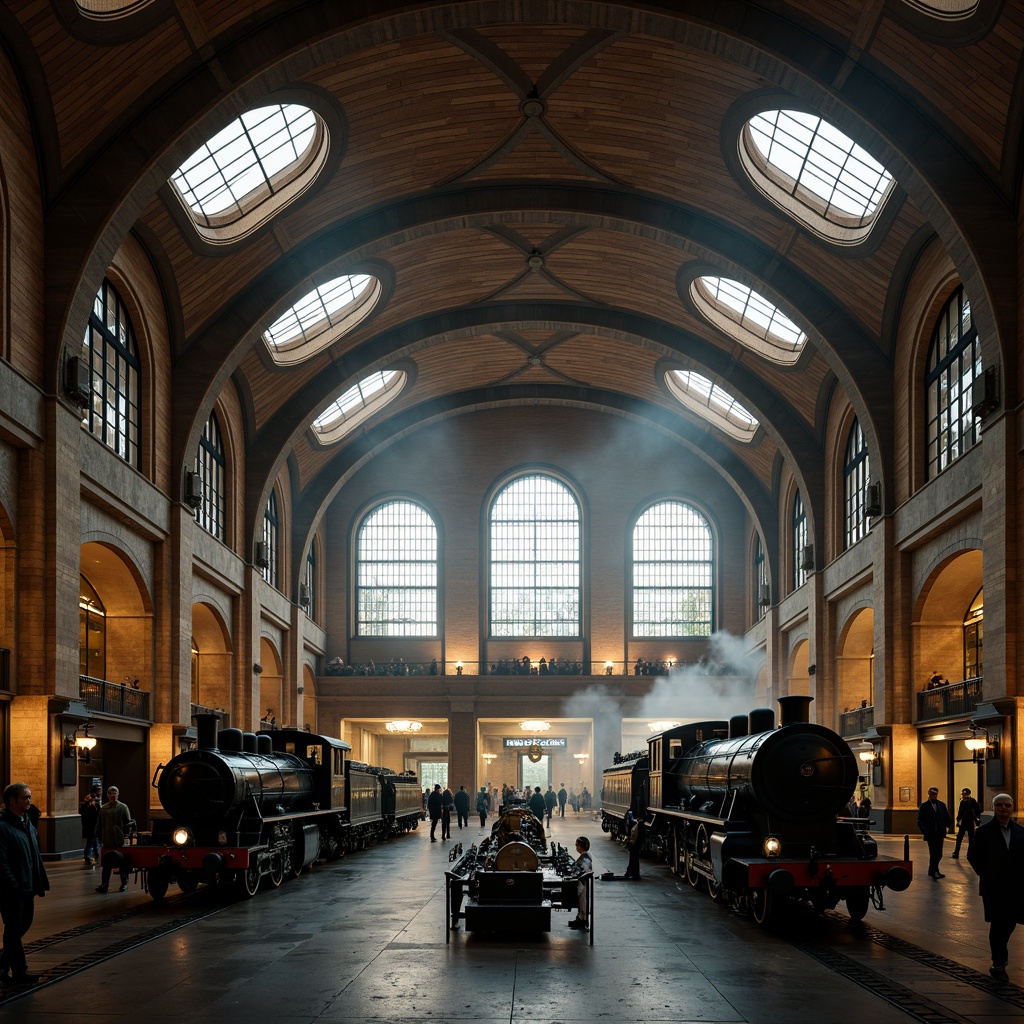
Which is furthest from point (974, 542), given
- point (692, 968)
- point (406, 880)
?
point (692, 968)

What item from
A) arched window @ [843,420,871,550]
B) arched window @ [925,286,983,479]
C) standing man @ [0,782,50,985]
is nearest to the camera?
standing man @ [0,782,50,985]

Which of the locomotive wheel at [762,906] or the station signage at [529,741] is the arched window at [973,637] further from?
the station signage at [529,741]

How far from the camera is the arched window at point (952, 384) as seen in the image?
24.5m

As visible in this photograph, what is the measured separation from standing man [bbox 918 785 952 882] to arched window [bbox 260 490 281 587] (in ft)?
81.4

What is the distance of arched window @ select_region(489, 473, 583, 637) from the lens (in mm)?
48438

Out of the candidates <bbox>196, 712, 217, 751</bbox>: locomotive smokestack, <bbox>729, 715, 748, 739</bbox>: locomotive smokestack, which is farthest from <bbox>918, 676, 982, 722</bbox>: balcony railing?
<bbox>196, 712, 217, 751</bbox>: locomotive smokestack

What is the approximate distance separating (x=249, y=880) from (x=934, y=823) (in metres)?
10.00

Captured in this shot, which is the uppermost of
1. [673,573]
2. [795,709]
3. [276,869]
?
[673,573]

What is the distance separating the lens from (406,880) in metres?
18.9

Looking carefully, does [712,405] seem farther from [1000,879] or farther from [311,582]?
[1000,879]

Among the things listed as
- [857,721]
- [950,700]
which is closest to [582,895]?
[950,700]

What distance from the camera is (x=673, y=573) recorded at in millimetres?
48625

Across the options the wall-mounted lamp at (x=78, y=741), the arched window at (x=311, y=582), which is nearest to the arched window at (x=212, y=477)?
the wall-mounted lamp at (x=78, y=741)

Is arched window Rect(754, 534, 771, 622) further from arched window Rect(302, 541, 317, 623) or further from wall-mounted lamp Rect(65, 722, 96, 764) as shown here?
wall-mounted lamp Rect(65, 722, 96, 764)
